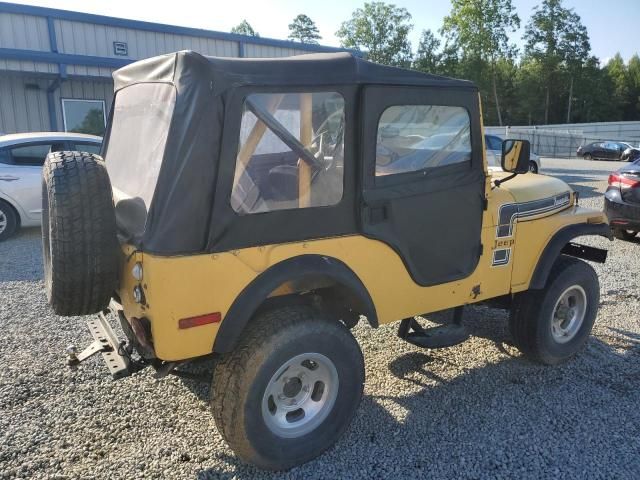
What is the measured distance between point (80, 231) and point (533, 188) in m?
3.14

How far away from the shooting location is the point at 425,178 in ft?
10.7

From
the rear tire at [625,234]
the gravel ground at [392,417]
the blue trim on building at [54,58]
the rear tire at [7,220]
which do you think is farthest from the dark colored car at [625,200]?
the blue trim on building at [54,58]

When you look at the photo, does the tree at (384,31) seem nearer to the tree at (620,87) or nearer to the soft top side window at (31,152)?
the tree at (620,87)

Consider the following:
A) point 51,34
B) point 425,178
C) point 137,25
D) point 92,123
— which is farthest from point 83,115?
point 425,178

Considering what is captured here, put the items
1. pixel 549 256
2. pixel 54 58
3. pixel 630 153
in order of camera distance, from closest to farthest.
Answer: pixel 549 256
pixel 54 58
pixel 630 153

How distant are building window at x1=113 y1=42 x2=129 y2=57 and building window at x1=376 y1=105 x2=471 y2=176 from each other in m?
13.7

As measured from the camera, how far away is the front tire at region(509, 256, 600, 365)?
13.1ft

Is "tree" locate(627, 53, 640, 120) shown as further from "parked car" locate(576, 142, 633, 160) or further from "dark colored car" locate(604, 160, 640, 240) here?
"dark colored car" locate(604, 160, 640, 240)

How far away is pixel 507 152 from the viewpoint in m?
3.63

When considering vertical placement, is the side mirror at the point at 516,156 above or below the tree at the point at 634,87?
below

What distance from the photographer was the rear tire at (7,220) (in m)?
8.13

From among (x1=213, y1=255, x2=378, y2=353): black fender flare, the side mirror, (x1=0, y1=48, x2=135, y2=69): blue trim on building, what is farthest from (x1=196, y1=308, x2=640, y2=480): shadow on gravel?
(x1=0, y1=48, x2=135, y2=69): blue trim on building

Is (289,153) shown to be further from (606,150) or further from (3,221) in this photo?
(606,150)

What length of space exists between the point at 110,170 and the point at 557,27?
6125 cm
